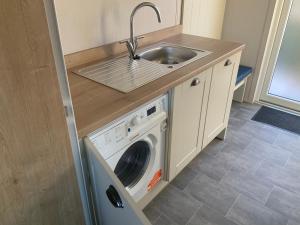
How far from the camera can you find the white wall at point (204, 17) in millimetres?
2195

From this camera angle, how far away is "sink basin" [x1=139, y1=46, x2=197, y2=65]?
1782 mm

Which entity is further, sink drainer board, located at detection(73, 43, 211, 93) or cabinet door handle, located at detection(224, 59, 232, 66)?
cabinet door handle, located at detection(224, 59, 232, 66)

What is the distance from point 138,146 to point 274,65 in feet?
6.77

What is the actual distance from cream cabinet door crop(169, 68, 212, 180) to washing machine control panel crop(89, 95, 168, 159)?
11cm

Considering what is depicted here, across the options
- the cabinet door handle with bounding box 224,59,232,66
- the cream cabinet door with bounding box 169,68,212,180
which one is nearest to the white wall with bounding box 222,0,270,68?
the cabinet door handle with bounding box 224,59,232,66

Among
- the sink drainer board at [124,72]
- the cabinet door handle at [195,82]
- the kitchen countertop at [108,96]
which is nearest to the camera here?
the kitchen countertop at [108,96]

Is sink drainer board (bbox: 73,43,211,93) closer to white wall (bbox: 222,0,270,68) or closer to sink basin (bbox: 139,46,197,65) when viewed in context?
sink basin (bbox: 139,46,197,65)

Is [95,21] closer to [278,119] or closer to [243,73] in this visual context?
[243,73]

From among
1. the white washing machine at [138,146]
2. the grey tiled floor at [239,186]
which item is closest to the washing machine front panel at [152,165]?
the white washing machine at [138,146]

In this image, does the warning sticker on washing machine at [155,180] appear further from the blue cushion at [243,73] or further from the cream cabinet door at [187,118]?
the blue cushion at [243,73]

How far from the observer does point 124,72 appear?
1.38 m

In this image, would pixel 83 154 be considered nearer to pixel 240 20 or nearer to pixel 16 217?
pixel 16 217

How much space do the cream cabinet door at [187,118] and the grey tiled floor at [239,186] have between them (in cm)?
22

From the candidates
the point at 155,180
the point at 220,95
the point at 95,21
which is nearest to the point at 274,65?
the point at 220,95
